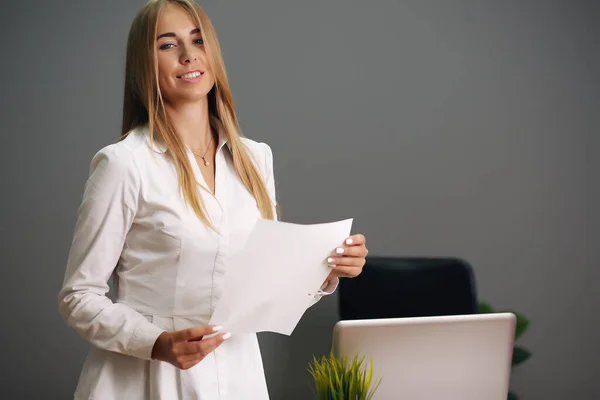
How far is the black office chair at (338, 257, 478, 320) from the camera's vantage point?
3.18 m

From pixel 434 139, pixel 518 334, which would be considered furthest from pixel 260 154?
pixel 518 334

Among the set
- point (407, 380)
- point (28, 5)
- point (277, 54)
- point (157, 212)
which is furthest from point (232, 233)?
point (28, 5)

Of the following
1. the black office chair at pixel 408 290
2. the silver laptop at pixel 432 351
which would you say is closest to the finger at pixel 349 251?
the silver laptop at pixel 432 351

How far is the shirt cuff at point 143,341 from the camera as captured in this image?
1312 mm

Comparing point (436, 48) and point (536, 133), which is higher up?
point (436, 48)

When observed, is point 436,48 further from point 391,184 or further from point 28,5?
point 28,5

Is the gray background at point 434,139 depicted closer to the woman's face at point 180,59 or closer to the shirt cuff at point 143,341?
the woman's face at point 180,59

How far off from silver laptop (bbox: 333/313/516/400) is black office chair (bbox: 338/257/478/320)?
5.63ft

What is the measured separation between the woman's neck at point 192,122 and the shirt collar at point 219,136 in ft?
0.10

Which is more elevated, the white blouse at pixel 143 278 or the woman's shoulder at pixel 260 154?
the woman's shoulder at pixel 260 154

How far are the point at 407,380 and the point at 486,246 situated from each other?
2181mm

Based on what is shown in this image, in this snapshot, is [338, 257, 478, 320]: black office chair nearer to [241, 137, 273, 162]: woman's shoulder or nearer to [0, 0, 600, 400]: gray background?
[0, 0, 600, 400]: gray background

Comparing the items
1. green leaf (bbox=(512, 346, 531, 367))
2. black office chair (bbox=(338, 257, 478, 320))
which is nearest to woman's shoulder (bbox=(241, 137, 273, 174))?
black office chair (bbox=(338, 257, 478, 320))

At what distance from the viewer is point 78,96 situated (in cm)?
328
